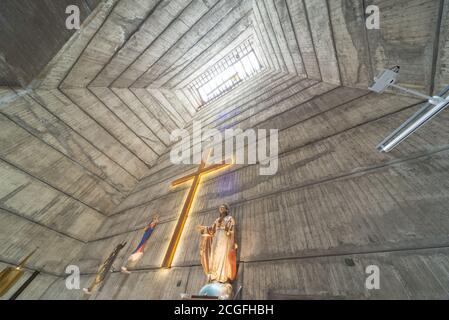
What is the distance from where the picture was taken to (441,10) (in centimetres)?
228

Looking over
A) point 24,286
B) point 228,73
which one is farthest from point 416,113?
point 228,73

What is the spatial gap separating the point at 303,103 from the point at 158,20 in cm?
485

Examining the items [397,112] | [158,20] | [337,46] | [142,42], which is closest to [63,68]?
[142,42]

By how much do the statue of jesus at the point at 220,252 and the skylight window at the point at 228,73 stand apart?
9.19 m

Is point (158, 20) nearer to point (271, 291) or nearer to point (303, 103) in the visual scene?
point (303, 103)

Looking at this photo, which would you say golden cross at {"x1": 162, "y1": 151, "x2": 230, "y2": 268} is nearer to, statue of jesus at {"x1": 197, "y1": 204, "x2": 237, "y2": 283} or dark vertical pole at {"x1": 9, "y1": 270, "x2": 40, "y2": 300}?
statue of jesus at {"x1": 197, "y1": 204, "x2": 237, "y2": 283}

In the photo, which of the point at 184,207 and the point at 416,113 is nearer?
the point at 416,113

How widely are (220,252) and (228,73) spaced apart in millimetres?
10368

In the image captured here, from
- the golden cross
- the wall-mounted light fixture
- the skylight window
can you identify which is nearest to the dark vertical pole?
the golden cross

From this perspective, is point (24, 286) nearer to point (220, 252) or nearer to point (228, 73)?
point (220, 252)

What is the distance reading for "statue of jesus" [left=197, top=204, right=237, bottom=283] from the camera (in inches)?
86.0

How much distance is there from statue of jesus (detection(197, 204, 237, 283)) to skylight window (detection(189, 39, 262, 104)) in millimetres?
9193

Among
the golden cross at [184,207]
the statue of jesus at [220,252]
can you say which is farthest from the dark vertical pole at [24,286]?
the statue of jesus at [220,252]

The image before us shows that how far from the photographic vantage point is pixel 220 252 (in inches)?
91.9
